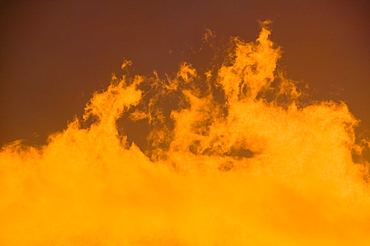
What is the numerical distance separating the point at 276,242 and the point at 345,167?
4.62 ft

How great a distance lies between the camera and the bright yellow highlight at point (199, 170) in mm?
4715

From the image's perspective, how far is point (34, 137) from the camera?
4.88 m

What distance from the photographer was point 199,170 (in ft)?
15.8

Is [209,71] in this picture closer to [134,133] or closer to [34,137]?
[134,133]

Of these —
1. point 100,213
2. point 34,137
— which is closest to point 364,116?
point 100,213

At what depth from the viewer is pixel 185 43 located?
4914mm

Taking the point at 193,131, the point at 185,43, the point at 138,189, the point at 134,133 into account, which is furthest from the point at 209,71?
the point at 138,189

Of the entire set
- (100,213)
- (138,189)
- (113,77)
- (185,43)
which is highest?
(185,43)

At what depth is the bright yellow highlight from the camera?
15.5 feet

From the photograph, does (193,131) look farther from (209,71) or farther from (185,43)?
(185,43)

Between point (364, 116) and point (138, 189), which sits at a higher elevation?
point (364, 116)

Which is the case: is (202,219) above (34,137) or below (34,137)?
below

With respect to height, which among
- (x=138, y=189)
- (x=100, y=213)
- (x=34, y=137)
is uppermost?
(x=34, y=137)

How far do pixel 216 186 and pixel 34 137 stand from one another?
8.82 ft
